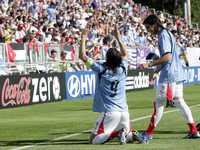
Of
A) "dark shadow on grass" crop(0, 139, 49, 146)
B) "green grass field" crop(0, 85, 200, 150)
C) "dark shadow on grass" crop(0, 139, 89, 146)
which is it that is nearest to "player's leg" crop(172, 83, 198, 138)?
"green grass field" crop(0, 85, 200, 150)

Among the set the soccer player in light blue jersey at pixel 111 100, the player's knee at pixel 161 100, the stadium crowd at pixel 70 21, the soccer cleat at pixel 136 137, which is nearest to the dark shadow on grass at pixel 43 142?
the soccer player in light blue jersey at pixel 111 100

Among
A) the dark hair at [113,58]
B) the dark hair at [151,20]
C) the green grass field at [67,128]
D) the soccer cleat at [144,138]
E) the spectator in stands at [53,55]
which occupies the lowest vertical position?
the green grass field at [67,128]

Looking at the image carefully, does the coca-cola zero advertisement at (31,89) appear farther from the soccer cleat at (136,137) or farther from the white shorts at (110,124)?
the soccer cleat at (136,137)

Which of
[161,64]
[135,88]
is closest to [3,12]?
[135,88]

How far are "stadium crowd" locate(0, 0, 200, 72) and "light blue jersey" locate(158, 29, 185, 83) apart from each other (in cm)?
972

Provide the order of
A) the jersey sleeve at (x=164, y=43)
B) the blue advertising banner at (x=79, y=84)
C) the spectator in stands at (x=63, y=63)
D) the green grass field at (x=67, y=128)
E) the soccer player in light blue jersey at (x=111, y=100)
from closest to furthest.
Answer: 1. the green grass field at (x=67, y=128)
2. the soccer player in light blue jersey at (x=111, y=100)
3. the jersey sleeve at (x=164, y=43)
4. the spectator in stands at (x=63, y=63)
5. the blue advertising banner at (x=79, y=84)

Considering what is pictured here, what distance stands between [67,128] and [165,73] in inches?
140

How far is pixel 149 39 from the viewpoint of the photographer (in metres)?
40.5

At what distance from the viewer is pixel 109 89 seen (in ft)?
39.1

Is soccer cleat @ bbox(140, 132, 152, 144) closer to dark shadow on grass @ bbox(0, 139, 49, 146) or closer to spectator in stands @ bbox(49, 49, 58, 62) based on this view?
dark shadow on grass @ bbox(0, 139, 49, 146)

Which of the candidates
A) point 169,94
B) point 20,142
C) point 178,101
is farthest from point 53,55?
point 169,94

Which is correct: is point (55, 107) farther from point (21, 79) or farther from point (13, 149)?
point (13, 149)

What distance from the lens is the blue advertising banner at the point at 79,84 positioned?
27.2 metres

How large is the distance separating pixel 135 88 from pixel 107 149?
884 inches
